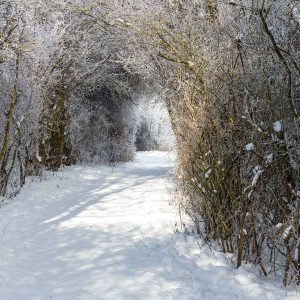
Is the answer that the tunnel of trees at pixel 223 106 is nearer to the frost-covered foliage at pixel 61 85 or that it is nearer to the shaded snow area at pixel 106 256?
the frost-covered foliage at pixel 61 85

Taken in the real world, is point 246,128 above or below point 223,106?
below

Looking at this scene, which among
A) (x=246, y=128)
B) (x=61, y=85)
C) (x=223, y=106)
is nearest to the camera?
(x=246, y=128)

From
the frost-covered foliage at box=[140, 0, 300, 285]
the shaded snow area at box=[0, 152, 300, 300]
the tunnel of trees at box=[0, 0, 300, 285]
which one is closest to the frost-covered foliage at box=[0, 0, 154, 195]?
the tunnel of trees at box=[0, 0, 300, 285]

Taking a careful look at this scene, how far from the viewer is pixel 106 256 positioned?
5.85 metres

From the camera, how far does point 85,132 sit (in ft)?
58.6

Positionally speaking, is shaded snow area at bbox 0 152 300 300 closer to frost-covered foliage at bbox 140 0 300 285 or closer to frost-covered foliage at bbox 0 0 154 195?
frost-covered foliage at bbox 140 0 300 285

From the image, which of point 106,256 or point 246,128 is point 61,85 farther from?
point 246,128

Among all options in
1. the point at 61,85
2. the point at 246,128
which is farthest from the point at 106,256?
the point at 61,85

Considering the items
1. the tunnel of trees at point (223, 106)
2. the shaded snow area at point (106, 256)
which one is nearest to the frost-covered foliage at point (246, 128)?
the tunnel of trees at point (223, 106)

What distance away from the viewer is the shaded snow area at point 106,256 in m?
4.52

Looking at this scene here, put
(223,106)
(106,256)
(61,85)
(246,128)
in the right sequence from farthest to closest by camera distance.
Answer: (61,85), (106,256), (223,106), (246,128)

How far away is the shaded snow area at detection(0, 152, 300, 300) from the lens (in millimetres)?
4516

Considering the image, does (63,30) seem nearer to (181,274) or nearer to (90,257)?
(90,257)

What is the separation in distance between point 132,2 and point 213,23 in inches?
180
